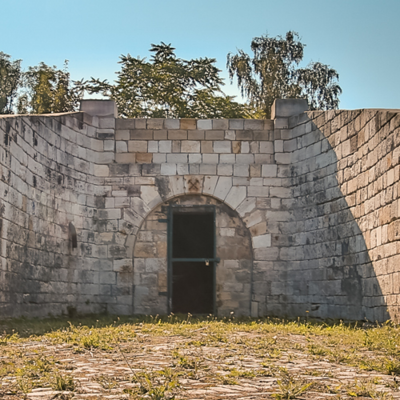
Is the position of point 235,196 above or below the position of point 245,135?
below

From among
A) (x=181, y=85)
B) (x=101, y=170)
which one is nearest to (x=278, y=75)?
(x=181, y=85)

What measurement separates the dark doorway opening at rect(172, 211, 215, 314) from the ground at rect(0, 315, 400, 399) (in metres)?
5.15

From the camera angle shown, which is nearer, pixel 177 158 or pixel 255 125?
pixel 177 158

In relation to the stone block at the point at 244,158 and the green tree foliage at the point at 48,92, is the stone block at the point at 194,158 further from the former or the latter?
the green tree foliage at the point at 48,92

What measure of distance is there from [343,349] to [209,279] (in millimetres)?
7880

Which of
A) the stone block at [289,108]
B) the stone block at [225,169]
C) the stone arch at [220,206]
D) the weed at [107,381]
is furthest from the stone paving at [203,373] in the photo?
the stone block at [289,108]

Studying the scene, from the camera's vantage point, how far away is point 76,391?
4.03 meters

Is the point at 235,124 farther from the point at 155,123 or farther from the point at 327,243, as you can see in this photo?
the point at 327,243

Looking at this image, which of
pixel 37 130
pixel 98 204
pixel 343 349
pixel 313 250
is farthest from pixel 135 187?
pixel 343 349

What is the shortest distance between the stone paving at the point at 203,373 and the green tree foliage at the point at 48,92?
60.3 ft

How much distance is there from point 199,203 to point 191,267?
114 inches

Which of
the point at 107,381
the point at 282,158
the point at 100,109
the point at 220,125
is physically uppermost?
the point at 100,109

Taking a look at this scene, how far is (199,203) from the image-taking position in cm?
1068

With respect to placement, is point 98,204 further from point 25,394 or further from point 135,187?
point 25,394
